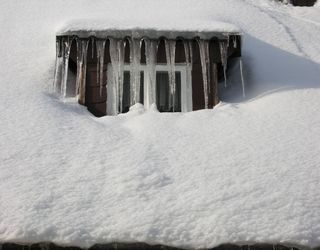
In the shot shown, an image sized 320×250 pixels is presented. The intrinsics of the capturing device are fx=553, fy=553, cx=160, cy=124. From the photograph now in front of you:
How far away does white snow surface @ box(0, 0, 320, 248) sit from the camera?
4.22 meters

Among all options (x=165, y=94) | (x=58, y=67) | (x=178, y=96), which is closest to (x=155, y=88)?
(x=165, y=94)

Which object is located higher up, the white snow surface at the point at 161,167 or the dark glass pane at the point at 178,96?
the dark glass pane at the point at 178,96

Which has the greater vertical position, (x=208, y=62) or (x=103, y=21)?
(x=103, y=21)

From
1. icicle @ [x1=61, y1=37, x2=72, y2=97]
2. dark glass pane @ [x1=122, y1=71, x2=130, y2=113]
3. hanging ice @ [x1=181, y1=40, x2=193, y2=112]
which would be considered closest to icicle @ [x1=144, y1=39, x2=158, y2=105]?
dark glass pane @ [x1=122, y1=71, x2=130, y2=113]

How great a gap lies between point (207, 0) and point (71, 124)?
4431mm

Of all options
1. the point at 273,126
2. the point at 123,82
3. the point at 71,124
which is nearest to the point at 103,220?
the point at 71,124

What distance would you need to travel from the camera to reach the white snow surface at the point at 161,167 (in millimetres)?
4223

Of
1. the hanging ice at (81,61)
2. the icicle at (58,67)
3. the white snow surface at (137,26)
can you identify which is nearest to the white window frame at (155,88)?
the hanging ice at (81,61)

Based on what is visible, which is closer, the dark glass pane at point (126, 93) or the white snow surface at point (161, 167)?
the white snow surface at point (161, 167)

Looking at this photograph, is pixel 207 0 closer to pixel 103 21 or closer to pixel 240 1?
pixel 240 1

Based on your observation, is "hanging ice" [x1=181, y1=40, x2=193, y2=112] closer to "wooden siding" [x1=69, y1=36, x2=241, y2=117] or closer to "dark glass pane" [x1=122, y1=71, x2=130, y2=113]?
"wooden siding" [x1=69, y1=36, x2=241, y2=117]

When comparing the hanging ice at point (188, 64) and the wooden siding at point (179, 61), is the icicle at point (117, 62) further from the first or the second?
the hanging ice at point (188, 64)

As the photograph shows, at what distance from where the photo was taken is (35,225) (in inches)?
165

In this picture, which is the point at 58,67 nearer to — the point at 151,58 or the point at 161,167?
the point at 151,58
